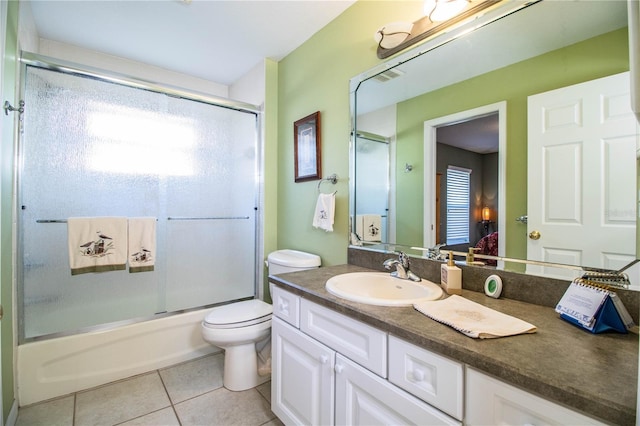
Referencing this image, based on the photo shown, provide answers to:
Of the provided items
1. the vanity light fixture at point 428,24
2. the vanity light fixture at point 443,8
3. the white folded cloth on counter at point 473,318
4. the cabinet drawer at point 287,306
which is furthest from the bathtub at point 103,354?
the vanity light fixture at point 443,8

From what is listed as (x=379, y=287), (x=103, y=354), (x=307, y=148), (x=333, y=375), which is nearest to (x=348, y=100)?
(x=307, y=148)

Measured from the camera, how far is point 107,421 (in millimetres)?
1539

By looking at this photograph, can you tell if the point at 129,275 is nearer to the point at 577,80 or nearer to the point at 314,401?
the point at 314,401

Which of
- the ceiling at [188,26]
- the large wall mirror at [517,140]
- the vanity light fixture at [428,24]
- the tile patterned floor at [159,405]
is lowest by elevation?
the tile patterned floor at [159,405]

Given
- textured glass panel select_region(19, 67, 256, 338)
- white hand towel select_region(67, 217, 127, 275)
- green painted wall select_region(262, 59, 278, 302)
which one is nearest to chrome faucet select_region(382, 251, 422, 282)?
green painted wall select_region(262, 59, 278, 302)

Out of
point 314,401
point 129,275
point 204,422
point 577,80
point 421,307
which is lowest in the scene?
point 204,422

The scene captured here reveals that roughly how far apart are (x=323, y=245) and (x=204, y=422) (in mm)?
1207

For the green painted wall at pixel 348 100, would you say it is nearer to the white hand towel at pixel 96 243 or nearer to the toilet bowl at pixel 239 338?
the toilet bowl at pixel 239 338

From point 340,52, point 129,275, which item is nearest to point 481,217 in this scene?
point 340,52

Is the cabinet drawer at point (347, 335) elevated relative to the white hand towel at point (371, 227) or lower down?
lower down

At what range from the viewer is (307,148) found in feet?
7.10

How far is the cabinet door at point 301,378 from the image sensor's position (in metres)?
1.13

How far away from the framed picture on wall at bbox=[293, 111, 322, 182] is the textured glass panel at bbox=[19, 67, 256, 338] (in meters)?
0.50

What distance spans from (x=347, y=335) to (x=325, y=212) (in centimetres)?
101
